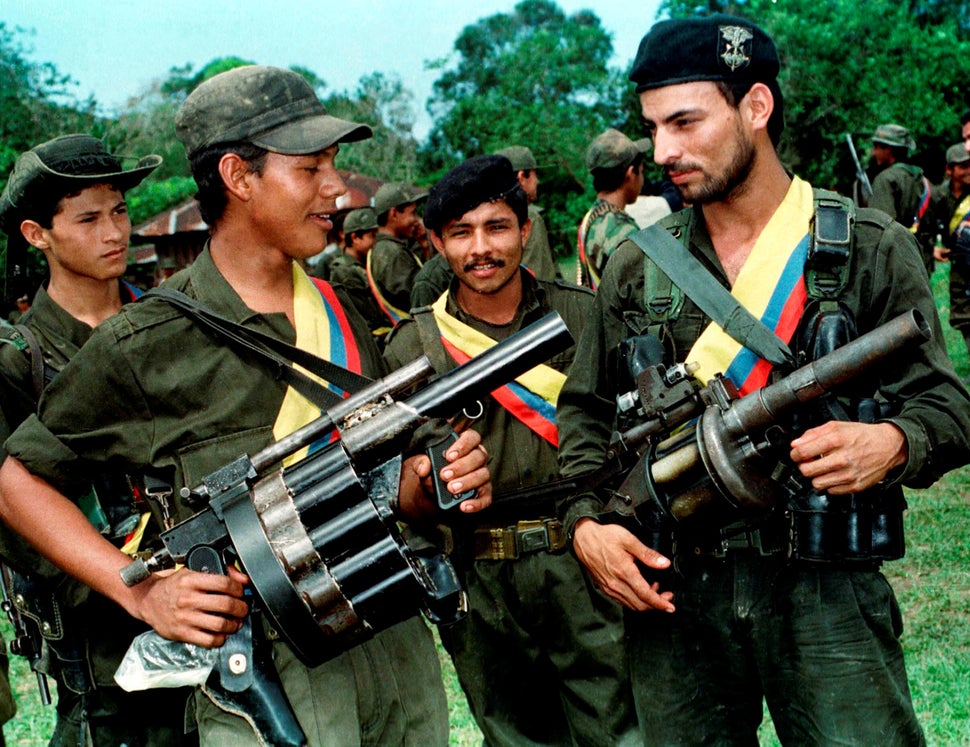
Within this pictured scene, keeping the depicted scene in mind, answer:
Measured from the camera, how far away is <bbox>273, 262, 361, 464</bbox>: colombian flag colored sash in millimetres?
2818

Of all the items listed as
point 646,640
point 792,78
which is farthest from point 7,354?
point 792,78

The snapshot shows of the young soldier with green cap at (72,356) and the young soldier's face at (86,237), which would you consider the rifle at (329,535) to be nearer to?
the young soldier with green cap at (72,356)

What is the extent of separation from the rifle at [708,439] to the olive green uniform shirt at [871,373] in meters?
0.20

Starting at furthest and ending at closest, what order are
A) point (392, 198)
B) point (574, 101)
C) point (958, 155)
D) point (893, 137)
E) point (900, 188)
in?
point (574, 101) < point (893, 137) < point (900, 188) < point (958, 155) < point (392, 198)

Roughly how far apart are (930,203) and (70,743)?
43.8 feet

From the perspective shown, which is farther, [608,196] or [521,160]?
[521,160]

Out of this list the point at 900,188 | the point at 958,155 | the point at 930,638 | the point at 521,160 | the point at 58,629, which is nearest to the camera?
the point at 58,629

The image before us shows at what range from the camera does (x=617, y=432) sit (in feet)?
9.66

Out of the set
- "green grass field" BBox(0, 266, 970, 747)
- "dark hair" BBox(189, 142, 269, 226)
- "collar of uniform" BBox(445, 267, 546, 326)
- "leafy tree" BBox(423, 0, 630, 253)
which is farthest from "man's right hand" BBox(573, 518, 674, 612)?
"leafy tree" BBox(423, 0, 630, 253)

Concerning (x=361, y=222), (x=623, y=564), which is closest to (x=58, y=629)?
(x=623, y=564)

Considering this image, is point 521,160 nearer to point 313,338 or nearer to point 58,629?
point 313,338

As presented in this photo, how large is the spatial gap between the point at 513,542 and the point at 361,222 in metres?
9.25

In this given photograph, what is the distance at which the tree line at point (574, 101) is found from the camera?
66.9 feet

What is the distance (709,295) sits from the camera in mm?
2830
